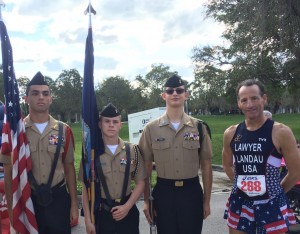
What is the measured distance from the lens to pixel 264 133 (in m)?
3.61

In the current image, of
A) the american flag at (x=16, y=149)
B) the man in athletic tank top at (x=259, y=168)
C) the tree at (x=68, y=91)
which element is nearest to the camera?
the man in athletic tank top at (x=259, y=168)

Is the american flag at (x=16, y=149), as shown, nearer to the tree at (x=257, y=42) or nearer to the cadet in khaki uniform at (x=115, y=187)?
the cadet in khaki uniform at (x=115, y=187)

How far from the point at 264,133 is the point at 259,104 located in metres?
0.27

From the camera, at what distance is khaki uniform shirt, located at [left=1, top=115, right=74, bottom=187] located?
3.98 m

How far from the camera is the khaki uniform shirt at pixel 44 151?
398 cm

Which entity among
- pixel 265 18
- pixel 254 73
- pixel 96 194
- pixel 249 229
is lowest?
pixel 249 229

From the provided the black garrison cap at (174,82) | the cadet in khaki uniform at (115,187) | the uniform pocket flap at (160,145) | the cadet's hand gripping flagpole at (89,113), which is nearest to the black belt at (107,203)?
the cadet in khaki uniform at (115,187)

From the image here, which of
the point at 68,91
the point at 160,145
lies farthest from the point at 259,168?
the point at 68,91

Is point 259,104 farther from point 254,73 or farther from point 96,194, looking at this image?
point 254,73

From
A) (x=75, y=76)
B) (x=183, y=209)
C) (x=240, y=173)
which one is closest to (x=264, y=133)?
(x=240, y=173)

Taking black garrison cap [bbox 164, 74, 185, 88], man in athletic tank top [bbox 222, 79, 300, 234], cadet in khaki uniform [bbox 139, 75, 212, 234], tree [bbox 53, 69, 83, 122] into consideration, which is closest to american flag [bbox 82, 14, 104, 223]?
cadet in khaki uniform [bbox 139, 75, 212, 234]

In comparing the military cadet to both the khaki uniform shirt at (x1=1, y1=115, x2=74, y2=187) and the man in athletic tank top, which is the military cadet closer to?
the khaki uniform shirt at (x1=1, y1=115, x2=74, y2=187)

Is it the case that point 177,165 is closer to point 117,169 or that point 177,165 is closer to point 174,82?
point 117,169

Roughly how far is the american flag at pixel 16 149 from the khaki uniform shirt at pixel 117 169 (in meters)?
0.58
